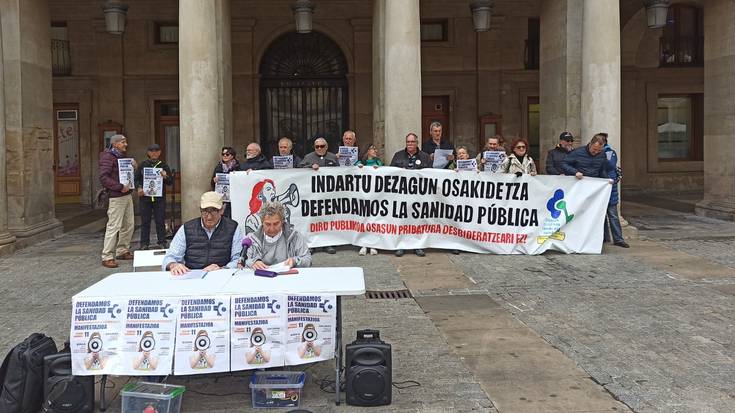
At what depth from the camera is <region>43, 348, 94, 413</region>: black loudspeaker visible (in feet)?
16.5

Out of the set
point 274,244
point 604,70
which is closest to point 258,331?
point 274,244

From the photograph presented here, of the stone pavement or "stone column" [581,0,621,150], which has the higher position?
"stone column" [581,0,621,150]

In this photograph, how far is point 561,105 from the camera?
1427 cm

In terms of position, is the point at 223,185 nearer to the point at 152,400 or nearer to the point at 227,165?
the point at 227,165

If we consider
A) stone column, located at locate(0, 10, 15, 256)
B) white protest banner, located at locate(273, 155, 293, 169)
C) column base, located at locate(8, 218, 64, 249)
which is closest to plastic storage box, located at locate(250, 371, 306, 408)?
white protest banner, located at locate(273, 155, 293, 169)

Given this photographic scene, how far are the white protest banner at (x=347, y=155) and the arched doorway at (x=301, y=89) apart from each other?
810 centimetres

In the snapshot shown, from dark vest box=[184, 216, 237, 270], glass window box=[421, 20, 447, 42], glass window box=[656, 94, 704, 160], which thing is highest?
glass window box=[421, 20, 447, 42]

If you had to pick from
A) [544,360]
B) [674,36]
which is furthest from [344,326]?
[674,36]

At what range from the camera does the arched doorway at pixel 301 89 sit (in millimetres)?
19797

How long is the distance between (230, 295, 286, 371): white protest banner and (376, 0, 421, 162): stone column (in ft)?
25.9

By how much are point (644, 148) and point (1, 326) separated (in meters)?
18.2

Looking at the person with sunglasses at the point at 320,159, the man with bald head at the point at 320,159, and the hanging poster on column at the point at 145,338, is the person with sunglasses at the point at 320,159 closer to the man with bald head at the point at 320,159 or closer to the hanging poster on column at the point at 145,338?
the man with bald head at the point at 320,159

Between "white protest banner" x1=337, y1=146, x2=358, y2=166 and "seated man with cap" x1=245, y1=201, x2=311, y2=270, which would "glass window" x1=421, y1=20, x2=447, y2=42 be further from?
"seated man with cap" x1=245, y1=201, x2=311, y2=270

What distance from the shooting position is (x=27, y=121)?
13.3m
